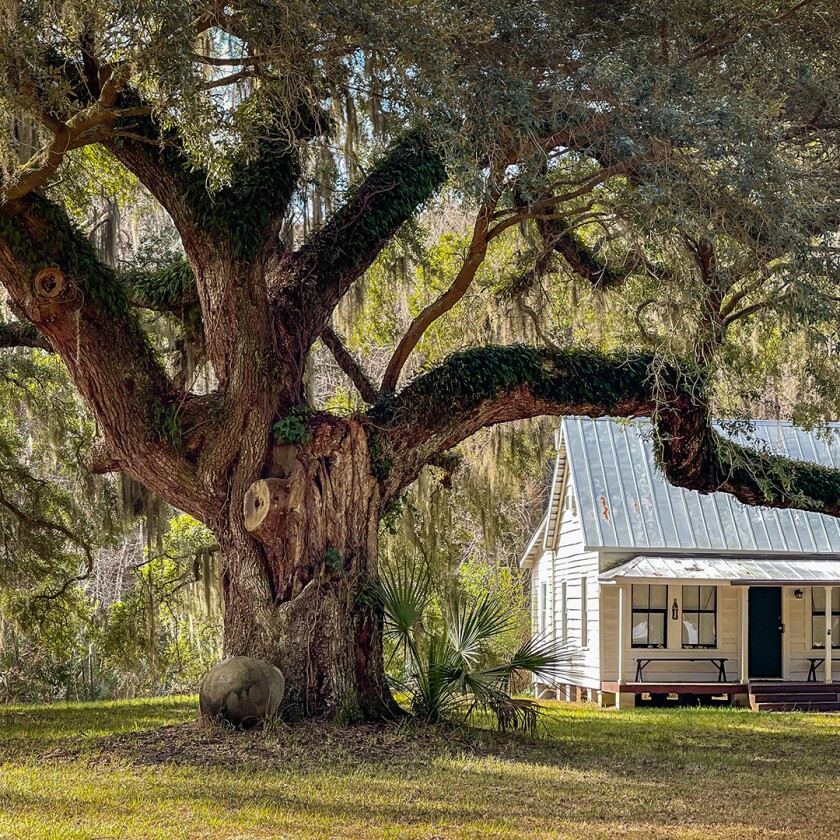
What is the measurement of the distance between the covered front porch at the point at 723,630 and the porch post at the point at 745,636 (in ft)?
0.05

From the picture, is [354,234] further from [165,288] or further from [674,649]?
[674,649]

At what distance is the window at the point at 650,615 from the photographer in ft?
56.6

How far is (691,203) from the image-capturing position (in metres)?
8.15

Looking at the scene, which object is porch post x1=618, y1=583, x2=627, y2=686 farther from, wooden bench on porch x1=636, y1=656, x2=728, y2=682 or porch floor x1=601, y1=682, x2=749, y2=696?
wooden bench on porch x1=636, y1=656, x2=728, y2=682

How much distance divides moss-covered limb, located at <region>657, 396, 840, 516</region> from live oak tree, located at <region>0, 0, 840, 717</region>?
3 cm

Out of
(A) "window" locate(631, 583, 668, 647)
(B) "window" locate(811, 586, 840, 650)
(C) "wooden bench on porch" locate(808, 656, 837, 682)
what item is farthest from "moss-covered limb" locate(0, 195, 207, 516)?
(B) "window" locate(811, 586, 840, 650)

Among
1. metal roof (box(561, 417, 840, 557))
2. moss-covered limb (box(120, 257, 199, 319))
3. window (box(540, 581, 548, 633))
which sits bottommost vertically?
window (box(540, 581, 548, 633))

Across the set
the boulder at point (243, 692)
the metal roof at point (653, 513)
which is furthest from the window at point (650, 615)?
the boulder at point (243, 692)

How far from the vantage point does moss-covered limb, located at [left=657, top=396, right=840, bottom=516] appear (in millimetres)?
10992

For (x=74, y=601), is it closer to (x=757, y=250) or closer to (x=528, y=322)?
(x=528, y=322)

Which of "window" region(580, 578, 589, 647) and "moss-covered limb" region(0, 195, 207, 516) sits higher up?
"moss-covered limb" region(0, 195, 207, 516)

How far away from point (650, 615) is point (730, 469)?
693cm

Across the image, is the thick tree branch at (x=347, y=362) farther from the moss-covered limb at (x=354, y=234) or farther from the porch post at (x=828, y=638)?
the porch post at (x=828, y=638)

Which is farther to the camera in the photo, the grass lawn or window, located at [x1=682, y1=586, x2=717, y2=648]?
window, located at [x1=682, y1=586, x2=717, y2=648]
